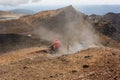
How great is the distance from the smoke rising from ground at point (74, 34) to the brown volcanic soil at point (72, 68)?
13.4 metres

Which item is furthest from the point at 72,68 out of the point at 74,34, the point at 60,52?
the point at 74,34

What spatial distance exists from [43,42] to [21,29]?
5660 mm

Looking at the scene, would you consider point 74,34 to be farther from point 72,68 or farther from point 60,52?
point 72,68

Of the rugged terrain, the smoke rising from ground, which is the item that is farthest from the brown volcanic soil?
the smoke rising from ground

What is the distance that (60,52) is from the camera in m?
29.7

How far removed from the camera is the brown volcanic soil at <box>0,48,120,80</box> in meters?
17.2

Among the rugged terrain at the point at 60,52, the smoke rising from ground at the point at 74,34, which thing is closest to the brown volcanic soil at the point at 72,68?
the rugged terrain at the point at 60,52

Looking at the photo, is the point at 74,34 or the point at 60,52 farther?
the point at 74,34

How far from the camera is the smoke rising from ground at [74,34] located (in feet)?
123

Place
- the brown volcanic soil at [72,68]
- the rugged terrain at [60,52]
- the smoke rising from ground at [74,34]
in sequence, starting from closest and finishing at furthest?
the brown volcanic soil at [72,68], the rugged terrain at [60,52], the smoke rising from ground at [74,34]

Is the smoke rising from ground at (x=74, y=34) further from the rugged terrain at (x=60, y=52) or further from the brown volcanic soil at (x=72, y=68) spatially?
the brown volcanic soil at (x=72, y=68)

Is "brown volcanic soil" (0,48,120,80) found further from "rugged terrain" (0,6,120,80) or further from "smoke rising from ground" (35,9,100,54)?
"smoke rising from ground" (35,9,100,54)

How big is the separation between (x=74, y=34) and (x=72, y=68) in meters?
20.7

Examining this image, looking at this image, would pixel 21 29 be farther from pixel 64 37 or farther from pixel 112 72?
pixel 112 72
